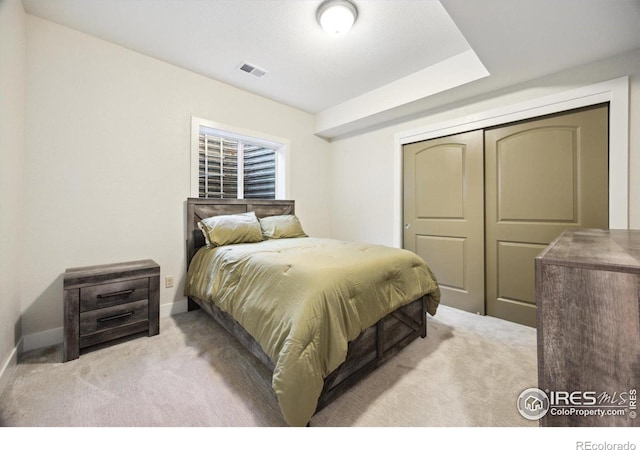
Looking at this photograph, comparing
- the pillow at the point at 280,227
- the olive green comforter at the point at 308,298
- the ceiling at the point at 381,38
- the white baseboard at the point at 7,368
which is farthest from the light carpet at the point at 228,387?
the ceiling at the point at 381,38

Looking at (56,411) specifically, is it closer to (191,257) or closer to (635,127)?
(191,257)

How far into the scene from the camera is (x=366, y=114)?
10.3 ft

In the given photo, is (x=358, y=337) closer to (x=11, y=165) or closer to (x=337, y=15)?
(x=337, y=15)

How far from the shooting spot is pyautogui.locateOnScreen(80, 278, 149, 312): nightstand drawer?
6.02ft

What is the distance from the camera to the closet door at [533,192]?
81.5 inches

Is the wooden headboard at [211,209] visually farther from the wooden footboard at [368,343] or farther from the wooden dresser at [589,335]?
the wooden dresser at [589,335]

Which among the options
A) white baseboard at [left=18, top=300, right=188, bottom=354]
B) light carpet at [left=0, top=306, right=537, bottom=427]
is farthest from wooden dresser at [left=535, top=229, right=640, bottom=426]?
white baseboard at [left=18, top=300, right=188, bottom=354]

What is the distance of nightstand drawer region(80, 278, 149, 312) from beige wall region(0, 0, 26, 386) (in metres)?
0.37

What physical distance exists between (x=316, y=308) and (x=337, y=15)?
201cm

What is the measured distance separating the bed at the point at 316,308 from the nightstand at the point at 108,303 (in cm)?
41

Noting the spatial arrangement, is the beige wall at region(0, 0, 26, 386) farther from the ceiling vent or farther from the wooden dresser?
the wooden dresser

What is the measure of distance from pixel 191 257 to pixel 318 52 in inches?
94.0

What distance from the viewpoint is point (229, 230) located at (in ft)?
8.39
